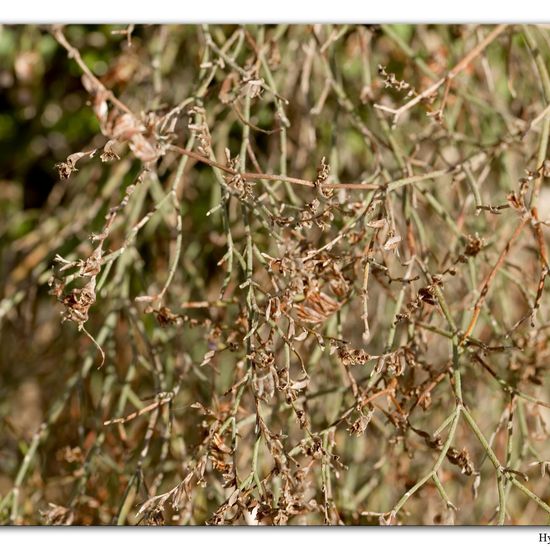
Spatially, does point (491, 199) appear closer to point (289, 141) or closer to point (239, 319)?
point (289, 141)

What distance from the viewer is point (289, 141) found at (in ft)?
4.56

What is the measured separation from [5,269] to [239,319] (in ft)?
2.12

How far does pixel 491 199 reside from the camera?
1386 millimetres

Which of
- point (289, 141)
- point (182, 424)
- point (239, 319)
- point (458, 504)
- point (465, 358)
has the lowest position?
point (458, 504)

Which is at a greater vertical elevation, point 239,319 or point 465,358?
point 239,319

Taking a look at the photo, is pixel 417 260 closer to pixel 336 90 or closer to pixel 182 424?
pixel 336 90
